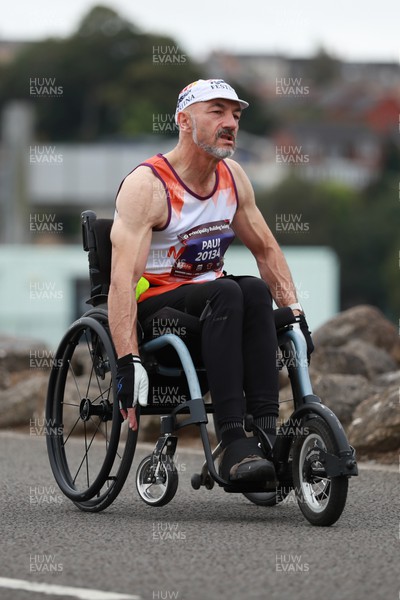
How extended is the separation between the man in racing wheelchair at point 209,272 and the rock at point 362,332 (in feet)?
22.6

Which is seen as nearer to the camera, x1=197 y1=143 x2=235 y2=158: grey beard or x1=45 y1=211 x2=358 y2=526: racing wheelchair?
x1=45 y1=211 x2=358 y2=526: racing wheelchair

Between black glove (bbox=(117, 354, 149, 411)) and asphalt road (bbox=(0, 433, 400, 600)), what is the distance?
46 cm

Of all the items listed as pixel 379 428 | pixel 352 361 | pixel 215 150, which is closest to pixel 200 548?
pixel 215 150

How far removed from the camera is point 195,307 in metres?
6.75

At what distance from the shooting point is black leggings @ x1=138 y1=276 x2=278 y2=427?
21.6 ft

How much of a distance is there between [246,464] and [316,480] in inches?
11.1

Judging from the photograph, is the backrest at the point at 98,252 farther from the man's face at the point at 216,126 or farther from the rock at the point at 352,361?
the rock at the point at 352,361

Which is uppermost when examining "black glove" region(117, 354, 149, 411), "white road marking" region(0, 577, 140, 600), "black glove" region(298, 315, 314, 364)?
"black glove" region(298, 315, 314, 364)

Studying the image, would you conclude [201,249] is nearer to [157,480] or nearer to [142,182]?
[142,182]

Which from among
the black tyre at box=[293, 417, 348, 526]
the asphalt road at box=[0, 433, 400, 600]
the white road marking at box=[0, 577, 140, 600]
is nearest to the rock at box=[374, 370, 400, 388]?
the asphalt road at box=[0, 433, 400, 600]

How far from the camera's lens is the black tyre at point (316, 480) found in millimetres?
6207

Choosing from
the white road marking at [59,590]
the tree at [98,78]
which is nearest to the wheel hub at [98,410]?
the white road marking at [59,590]

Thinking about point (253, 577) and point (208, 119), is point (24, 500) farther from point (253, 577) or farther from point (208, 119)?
point (253, 577)

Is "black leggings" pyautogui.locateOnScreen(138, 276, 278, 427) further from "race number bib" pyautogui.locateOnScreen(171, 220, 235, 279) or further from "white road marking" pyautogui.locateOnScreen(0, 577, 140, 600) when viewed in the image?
"white road marking" pyautogui.locateOnScreen(0, 577, 140, 600)
